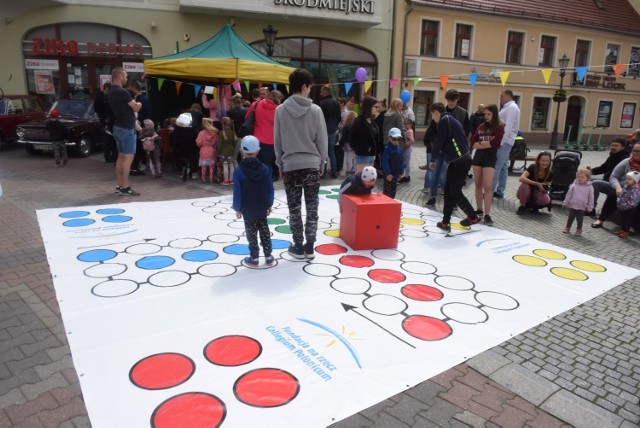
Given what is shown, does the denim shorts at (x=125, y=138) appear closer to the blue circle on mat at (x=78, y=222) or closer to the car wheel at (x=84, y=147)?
the blue circle on mat at (x=78, y=222)

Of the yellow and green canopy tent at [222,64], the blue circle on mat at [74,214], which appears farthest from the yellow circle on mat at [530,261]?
the yellow and green canopy tent at [222,64]

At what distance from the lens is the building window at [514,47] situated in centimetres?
2222

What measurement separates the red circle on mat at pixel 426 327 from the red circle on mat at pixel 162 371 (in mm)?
1592

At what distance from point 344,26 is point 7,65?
1212 centimetres

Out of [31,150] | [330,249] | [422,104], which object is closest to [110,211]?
[330,249]

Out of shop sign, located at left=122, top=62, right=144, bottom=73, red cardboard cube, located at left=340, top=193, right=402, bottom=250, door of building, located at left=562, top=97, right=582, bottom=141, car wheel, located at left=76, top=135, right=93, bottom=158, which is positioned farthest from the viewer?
door of building, located at left=562, top=97, right=582, bottom=141

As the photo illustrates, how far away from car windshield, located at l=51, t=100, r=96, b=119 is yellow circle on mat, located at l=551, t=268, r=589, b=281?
486 inches

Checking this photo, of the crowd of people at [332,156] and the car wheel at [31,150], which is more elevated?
the crowd of people at [332,156]

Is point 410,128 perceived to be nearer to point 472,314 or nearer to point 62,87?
point 472,314

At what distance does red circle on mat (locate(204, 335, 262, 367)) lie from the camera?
2.88 m

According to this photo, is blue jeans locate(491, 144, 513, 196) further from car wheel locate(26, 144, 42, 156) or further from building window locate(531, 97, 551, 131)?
building window locate(531, 97, 551, 131)

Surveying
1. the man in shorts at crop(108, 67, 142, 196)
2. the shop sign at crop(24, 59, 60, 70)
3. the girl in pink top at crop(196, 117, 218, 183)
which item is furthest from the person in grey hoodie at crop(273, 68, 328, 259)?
the shop sign at crop(24, 59, 60, 70)

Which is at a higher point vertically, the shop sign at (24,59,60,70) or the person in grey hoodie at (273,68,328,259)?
the shop sign at (24,59,60,70)

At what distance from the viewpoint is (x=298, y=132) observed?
175 inches
